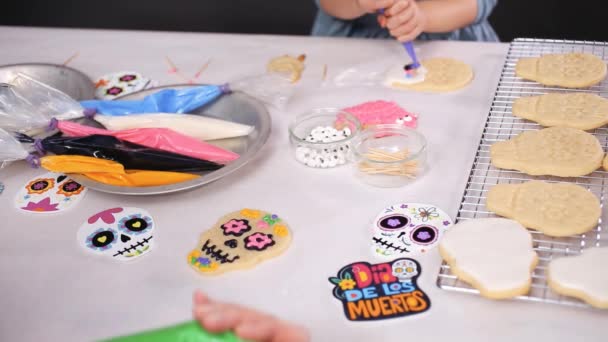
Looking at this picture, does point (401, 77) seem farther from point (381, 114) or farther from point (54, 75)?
point (54, 75)

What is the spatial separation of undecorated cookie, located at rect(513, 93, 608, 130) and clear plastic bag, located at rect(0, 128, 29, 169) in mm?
866

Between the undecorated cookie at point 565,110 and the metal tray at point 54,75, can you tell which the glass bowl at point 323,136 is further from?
the metal tray at point 54,75

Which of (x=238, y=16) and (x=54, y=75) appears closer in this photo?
(x=54, y=75)

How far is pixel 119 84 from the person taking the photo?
143 cm

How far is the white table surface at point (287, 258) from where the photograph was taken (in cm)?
78

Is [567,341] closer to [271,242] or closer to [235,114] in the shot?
[271,242]

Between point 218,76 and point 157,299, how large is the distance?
2.22 ft

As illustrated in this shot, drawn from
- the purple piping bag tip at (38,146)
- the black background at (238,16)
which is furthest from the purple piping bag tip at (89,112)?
the black background at (238,16)

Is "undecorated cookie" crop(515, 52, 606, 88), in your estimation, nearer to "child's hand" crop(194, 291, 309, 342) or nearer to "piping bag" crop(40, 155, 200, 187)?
"piping bag" crop(40, 155, 200, 187)

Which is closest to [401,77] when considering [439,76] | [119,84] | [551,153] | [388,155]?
[439,76]

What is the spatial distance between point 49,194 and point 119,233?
0.20 m

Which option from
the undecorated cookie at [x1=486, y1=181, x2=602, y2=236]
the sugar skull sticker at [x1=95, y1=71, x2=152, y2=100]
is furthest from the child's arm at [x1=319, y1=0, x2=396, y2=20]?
the undecorated cookie at [x1=486, y1=181, x2=602, y2=236]

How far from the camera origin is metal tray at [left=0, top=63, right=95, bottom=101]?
1.40 m

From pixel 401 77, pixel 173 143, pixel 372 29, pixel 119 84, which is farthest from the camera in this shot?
pixel 372 29
